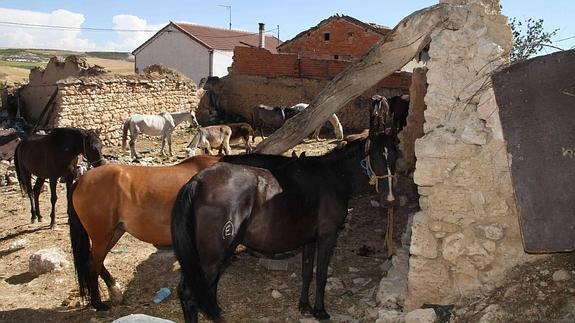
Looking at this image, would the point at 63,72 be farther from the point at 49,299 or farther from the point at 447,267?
the point at 447,267

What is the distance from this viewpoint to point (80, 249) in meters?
5.27

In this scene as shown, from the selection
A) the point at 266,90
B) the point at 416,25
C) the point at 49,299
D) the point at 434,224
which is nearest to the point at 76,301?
the point at 49,299

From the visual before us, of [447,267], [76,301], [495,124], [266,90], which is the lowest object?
[76,301]

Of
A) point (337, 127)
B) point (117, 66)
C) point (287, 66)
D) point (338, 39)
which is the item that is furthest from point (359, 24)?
point (117, 66)

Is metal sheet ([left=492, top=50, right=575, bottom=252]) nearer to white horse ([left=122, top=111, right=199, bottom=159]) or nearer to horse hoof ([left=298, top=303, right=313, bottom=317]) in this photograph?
horse hoof ([left=298, top=303, right=313, bottom=317])

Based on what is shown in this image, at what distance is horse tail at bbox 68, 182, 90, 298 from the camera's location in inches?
206

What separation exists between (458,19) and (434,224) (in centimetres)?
176

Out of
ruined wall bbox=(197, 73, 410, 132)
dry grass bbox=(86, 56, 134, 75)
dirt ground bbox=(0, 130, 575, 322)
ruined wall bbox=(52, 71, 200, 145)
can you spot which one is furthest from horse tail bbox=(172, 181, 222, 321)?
dry grass bbox=(86, 56, 134, 75)

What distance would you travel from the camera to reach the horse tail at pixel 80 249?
206 inches

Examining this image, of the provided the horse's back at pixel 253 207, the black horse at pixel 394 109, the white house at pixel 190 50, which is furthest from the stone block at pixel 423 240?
the white house at pixel 190 50

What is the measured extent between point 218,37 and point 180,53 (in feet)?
10.6

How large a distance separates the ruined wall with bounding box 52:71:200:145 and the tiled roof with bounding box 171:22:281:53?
41.0 ft

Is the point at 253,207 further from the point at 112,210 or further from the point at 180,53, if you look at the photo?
the point at 180,53

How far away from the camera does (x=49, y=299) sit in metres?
5.45
